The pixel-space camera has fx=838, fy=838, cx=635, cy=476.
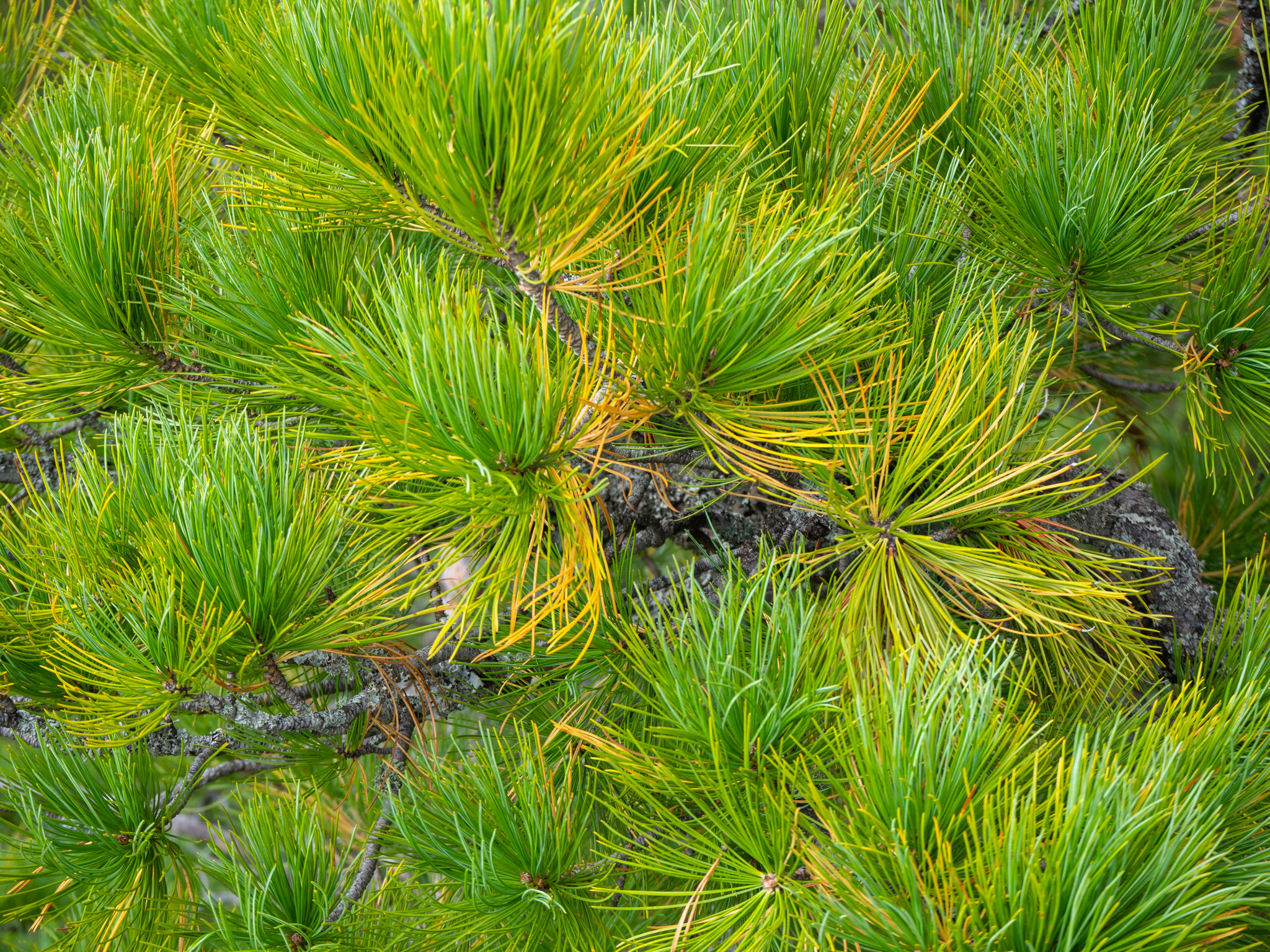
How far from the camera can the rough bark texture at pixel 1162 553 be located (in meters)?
0.61

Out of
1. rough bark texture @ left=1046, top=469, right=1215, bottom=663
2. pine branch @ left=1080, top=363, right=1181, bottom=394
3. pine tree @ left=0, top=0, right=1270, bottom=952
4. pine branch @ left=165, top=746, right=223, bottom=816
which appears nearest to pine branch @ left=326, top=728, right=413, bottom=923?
pine tree @ left=0, top=0, right=1270, bottom=952

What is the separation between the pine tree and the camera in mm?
338

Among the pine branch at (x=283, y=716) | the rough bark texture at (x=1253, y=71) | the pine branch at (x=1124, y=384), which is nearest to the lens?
the pine branch at (x=283, y=716)

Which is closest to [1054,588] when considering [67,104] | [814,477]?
[814,477]

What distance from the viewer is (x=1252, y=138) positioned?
1.79 feet

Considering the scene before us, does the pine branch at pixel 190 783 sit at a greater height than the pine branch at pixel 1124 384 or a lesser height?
lesser

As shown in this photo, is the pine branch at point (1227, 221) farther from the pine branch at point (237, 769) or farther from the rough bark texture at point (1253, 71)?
the pine branch at point (237, 769)

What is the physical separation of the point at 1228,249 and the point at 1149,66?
135 millimetres

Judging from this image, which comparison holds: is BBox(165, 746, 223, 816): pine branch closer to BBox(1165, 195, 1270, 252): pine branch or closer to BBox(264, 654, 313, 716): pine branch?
BBox(264, 654, 313, 716): pine branch

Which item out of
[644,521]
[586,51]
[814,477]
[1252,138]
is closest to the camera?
[586,51]

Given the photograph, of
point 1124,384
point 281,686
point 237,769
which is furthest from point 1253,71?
point 237,769

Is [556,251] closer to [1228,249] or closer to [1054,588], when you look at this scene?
[1054,588]

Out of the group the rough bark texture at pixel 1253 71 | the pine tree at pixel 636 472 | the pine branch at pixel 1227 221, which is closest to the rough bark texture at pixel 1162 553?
the pine tree at pixel 636 472

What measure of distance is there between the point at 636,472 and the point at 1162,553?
1.31 feet
